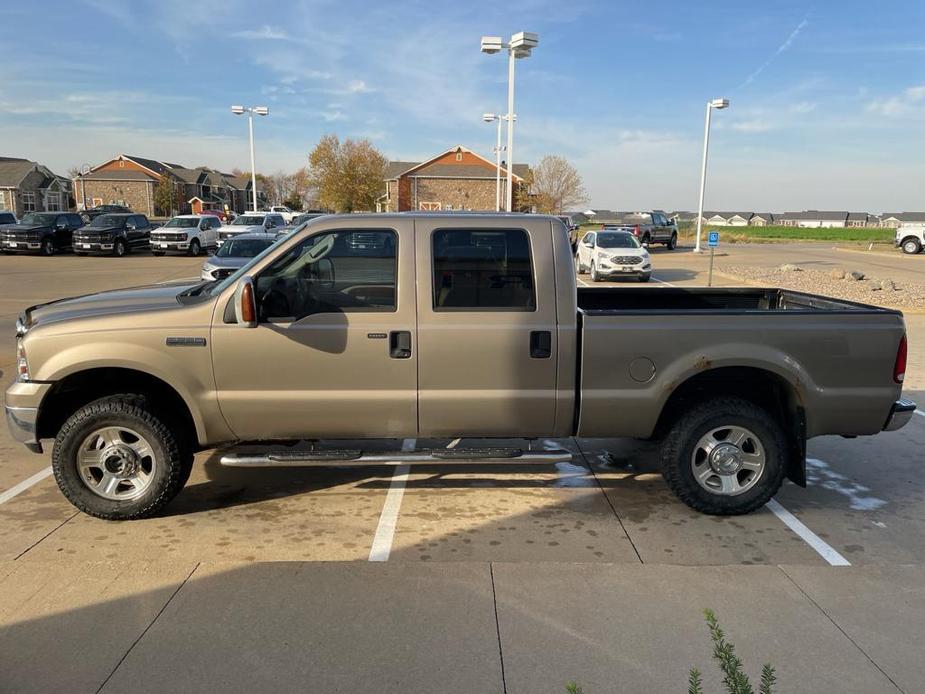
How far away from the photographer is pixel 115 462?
449 cm

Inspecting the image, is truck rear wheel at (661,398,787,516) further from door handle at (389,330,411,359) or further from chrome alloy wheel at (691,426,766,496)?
door handle at (389,330,411,359)

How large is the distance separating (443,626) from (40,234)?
104ft

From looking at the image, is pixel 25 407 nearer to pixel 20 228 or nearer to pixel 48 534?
pixel 48 534

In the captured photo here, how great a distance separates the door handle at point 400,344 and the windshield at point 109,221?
30.5 m

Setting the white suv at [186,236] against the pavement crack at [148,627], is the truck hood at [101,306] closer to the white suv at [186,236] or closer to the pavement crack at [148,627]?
the pavement crack at [148,627]

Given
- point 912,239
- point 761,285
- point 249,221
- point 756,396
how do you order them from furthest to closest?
point 912,239
point 249,221
point 761,285
point 756,396

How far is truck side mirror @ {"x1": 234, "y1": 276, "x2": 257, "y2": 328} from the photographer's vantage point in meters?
4.16

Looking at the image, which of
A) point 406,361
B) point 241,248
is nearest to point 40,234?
point 241,248

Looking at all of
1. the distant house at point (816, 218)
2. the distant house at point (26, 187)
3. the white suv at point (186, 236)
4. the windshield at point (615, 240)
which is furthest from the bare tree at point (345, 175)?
the distant house at point (816, 218)

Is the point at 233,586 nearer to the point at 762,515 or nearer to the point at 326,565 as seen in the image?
the point at 326,565

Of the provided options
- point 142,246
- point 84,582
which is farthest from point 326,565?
point 142,246

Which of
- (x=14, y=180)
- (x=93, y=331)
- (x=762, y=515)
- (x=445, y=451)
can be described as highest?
(x=14, y=180)

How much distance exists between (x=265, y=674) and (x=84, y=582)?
1428mm

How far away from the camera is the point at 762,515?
480 cm
